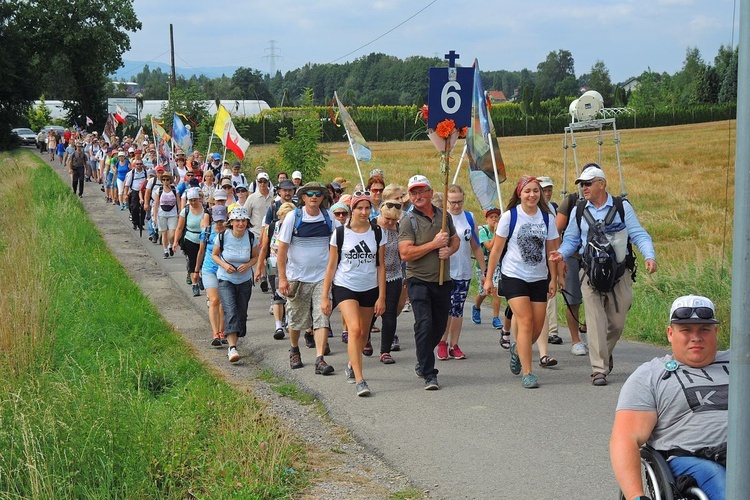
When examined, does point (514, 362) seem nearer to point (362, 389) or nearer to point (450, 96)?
point (362, 389)

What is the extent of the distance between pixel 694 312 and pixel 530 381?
4148 mm

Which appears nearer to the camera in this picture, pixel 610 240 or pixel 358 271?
pixel 610 240

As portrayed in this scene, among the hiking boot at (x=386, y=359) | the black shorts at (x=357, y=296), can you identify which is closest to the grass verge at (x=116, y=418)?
the black shorts at (x=357, y=296)

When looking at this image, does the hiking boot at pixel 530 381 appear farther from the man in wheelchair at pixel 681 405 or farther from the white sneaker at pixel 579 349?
the man in wheelchair at pixel 681 405

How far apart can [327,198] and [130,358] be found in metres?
2.44

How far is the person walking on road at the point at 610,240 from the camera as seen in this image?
28.1 ft

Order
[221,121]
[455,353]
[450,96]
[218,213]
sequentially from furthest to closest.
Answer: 1. [221,121]
2. [218,213]
3. [455,353]
4. [450,96]

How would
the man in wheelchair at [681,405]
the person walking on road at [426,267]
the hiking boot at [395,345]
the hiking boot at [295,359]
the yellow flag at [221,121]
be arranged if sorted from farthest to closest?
the yellow flag at [221,121], the hiking boot at [395,345], the hiking boot at [295,359], the person walking on road at [426,267], the man in wheelchair at [681,405]

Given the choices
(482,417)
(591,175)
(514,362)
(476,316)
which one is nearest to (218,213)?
(476,316)

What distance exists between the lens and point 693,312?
4.62 m

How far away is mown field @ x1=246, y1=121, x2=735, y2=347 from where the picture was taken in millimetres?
12391

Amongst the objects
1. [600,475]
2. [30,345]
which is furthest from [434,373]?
[30,345]

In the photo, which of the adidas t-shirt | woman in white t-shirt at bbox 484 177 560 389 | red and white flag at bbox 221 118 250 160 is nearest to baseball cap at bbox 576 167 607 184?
woman in white t-shirt at bbox 484 177 560 389

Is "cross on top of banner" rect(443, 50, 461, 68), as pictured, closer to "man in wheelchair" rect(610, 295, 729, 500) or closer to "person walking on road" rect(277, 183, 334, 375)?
"person walking on road" rect(277, 183, 334, 375)
